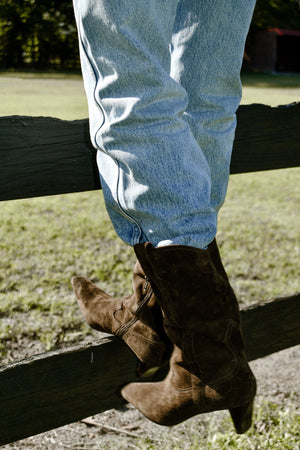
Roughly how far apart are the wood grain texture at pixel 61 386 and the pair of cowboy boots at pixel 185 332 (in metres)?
0.16

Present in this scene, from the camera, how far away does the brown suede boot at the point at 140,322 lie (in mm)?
1054

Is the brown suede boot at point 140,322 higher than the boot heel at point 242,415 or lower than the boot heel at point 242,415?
higher

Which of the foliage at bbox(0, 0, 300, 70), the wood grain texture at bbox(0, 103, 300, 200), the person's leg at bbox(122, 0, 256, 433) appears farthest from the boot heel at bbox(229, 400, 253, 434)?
the foliage at bbox(0, 0, 300, 70)

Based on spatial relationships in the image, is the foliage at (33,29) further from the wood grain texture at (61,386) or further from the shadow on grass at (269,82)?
the shadow on grass at (269,82)

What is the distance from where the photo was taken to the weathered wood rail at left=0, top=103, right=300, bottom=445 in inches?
44.2

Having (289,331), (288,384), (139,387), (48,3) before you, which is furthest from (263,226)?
(139,387)

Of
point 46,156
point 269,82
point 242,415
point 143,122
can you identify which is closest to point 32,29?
point 46,156

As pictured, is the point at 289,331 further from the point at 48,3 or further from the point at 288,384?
the point at 48,3

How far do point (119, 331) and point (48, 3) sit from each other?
46.8 inches

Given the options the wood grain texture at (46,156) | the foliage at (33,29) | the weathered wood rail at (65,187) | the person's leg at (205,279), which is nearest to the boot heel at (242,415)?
the person's leg at (205,279)

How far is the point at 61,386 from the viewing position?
1247 mm

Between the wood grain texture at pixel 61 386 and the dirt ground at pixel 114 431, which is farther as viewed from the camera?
the dirt ground at pixel 114 431

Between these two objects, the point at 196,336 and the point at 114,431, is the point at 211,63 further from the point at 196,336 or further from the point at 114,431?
the point at 114,431

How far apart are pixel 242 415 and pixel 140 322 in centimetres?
31
